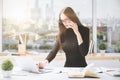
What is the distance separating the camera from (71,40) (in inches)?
151

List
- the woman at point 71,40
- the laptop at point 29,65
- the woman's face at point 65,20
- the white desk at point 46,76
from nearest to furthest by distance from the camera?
the white desk at point 46,76
the laptop at point 29,65
the woman at point 71,40
the woman's face at point 65,20

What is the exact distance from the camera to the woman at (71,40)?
12.4ft

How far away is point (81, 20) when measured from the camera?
4047 mm

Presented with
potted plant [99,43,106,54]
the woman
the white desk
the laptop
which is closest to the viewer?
the white desk

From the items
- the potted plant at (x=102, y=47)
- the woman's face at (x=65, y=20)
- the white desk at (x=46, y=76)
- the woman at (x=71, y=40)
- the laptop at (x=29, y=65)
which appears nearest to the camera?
the white desk at (x=46, y=76)

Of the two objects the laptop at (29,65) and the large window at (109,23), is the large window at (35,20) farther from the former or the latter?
the laptop at (29,65)

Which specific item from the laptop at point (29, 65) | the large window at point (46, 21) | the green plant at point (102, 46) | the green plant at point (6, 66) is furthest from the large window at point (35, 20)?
the green plant at point (6, 66)

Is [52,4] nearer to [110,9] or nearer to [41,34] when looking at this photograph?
[41,34]

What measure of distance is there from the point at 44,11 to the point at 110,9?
1.12 meters

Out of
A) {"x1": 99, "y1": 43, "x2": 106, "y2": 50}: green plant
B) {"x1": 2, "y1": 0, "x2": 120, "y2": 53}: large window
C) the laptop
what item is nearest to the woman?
{"x1": 2, "y1": 0, "x2": 120, "y2": 53}: large window

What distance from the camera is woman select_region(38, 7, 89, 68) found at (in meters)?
3.77

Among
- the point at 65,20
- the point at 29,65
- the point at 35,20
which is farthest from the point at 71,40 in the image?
the point at 29,65

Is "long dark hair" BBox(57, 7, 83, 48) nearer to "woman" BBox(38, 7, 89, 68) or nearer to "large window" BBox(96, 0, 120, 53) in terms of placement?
"woman" BBox(38, 7, 89, 68)

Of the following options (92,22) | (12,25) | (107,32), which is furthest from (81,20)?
(12,25)
